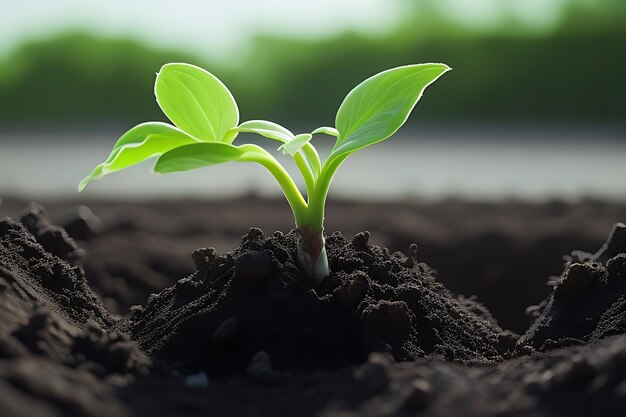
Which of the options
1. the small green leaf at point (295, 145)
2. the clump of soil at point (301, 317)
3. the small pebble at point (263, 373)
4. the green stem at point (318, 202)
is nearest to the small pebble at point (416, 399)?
the small pebble at point (263, 373)

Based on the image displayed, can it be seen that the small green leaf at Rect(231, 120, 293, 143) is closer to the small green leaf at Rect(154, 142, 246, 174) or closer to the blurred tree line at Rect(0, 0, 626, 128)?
the small green leaf at Rect(154, 142, 246, 174)

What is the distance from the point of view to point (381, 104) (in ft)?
6.36

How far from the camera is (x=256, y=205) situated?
16.9 ft

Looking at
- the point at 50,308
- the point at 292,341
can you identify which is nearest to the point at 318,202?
the point at 292,341

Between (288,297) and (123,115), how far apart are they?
30.9 feet

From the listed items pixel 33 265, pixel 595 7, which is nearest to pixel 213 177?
pixel 33 265

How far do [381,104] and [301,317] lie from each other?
528mm

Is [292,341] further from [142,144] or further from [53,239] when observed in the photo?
[53,239]

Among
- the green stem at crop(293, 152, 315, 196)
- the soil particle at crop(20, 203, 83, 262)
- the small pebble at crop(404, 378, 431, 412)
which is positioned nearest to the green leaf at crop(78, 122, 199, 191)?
the green stem at crop(293, 152, 315, 196)

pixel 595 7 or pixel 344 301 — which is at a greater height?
pixel 595 7

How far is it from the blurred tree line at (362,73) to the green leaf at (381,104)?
330 inches

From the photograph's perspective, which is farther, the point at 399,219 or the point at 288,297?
the point at 399,219

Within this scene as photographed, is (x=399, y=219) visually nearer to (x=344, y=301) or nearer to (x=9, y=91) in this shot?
(x=344, y=301)

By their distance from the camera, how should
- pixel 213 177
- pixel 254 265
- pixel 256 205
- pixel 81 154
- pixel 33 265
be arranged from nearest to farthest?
1. pixel 254 265
2. pixel 33 265
3. pixel 256 205
4. pixel 213 177
5. pixel 81 154
